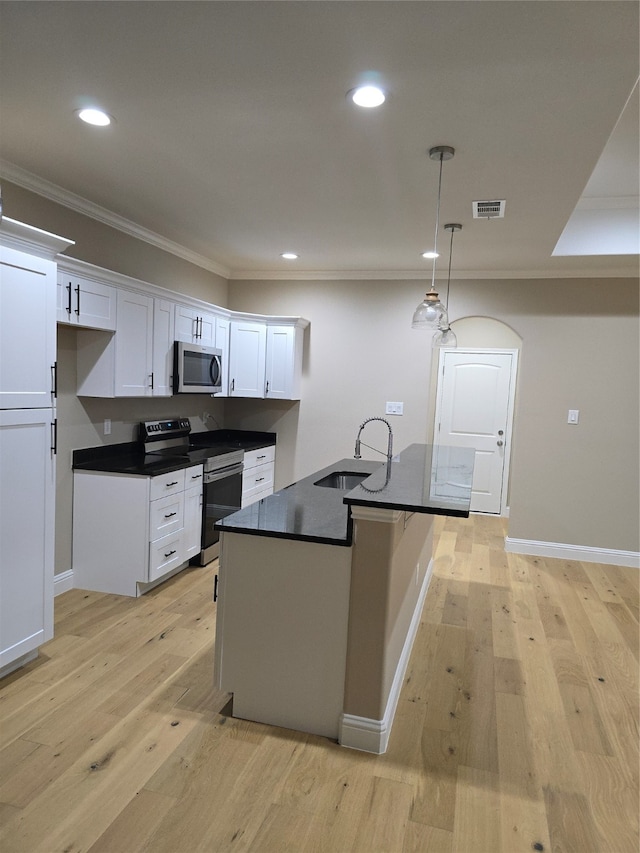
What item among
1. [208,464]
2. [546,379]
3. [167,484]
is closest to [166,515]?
[167,484]

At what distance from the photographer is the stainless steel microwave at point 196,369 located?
414cm

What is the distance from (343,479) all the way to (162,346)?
5.63 ft

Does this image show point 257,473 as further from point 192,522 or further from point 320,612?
point 320,612

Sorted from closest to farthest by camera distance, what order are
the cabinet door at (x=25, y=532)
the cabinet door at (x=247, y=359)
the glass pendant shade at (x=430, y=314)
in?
the cabinet door at (x=25, y=532)
the glass pendant shade at (x=430, y=314)
the cabinet door at (x=247, y=359)

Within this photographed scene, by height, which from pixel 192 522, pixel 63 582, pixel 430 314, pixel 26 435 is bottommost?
pixel 63 582

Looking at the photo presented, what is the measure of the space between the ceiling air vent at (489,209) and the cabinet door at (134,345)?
2.24m

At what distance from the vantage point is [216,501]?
4336 mm

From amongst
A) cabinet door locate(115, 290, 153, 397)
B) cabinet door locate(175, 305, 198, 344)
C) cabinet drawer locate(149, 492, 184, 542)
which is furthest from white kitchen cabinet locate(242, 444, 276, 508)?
cabinet door locate(115, 290, 153, 397)

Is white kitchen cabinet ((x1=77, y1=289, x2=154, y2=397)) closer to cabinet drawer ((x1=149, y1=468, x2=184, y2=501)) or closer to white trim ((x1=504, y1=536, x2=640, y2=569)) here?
cabinet drawer ((x1=149, y1=468, x2=184, y2=501))

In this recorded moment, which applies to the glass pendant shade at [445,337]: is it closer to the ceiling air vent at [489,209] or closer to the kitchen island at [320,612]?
the ceiling air vent at [489,209]

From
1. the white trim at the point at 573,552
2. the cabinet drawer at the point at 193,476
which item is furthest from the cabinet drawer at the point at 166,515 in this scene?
the white trim at the point at 573,552

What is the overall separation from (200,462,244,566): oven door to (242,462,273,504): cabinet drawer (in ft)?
0.54

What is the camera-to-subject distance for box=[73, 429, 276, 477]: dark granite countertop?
3545 mm

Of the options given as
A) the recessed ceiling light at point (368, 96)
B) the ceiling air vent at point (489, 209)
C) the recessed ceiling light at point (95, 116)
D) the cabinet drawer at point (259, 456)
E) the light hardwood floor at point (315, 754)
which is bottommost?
the light hardwood floor at point (315, 754)
